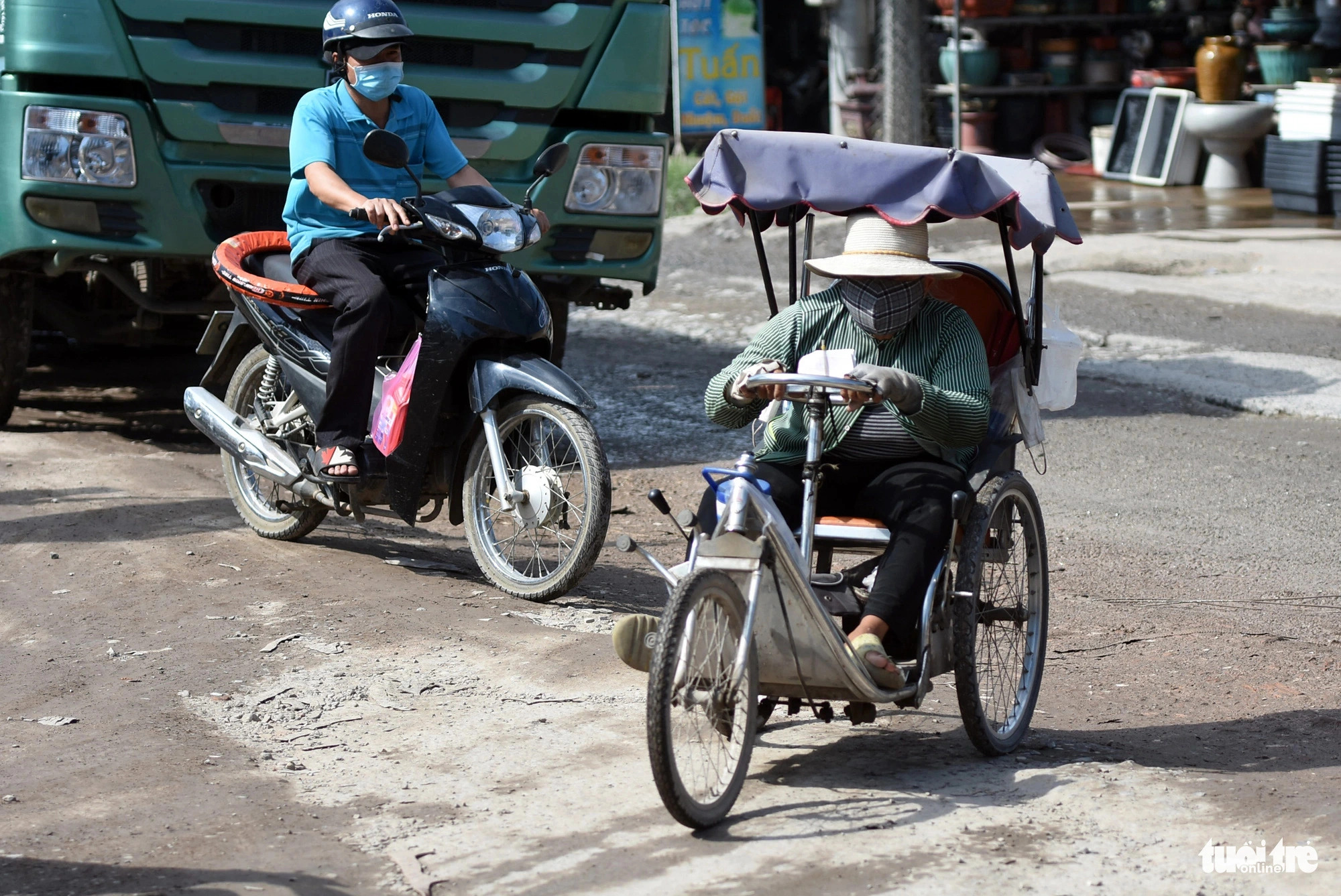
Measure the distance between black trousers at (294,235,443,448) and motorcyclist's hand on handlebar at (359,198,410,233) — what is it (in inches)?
11.2

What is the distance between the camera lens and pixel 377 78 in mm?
5824

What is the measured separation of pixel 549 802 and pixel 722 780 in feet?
1.41

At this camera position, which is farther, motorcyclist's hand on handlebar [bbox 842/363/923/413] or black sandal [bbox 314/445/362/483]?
black sandal [bbox 314/445/362/483]

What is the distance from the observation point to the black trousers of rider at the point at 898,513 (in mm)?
4133

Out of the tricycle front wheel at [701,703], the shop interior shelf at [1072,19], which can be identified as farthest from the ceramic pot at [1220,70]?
the tricycle front wheel at [701,703]

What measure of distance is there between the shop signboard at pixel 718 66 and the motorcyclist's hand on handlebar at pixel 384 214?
10.4 m

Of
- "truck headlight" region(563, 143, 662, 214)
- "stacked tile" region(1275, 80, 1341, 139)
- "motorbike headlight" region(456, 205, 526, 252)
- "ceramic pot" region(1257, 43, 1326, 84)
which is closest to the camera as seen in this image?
"motorbike headlight" region(456, 205, 526, 252)

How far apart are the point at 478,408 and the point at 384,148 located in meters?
0.92

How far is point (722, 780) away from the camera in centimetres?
385

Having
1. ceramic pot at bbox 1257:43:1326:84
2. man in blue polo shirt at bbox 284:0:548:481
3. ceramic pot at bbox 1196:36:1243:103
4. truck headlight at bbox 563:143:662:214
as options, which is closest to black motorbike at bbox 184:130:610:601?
man in blue polo shirt at bbox 284:0:548:481

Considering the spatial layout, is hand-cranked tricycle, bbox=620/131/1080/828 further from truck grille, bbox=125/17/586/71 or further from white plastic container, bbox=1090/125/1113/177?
white plastic container, bbox=1090/125/1113/177

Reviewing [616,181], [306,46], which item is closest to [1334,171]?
[616,181]

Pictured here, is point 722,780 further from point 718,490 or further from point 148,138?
point 148,138

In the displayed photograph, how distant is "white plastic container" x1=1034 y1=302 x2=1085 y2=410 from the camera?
476 centimetres
